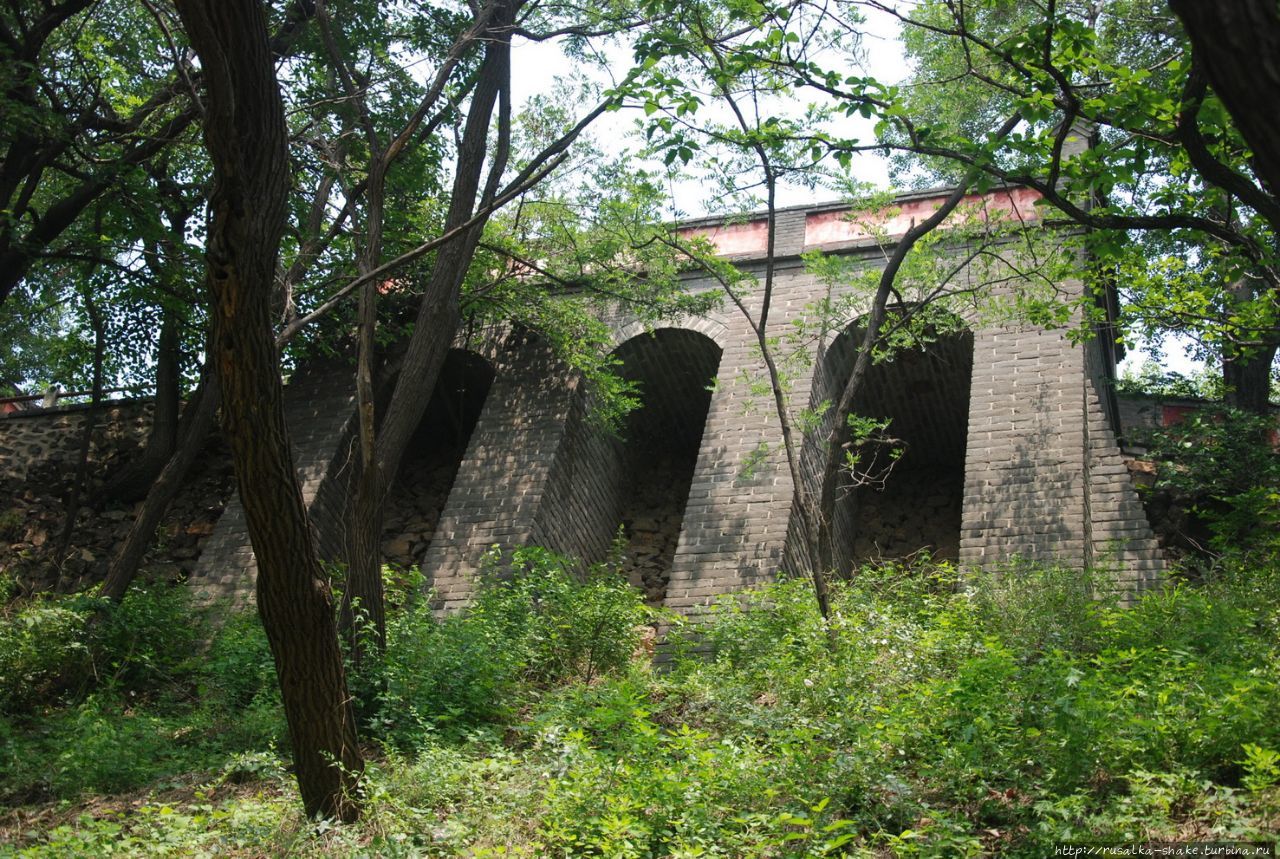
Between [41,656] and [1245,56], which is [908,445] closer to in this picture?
[41,656]

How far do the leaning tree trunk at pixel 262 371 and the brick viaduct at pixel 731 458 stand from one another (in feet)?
16.6

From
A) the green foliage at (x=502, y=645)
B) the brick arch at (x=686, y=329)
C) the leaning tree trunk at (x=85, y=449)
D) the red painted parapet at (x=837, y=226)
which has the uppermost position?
the red painted parapet at (x=837, y=226)

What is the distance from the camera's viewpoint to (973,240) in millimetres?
11336

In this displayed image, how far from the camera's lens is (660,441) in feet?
48.1

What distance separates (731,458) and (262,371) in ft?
22.2

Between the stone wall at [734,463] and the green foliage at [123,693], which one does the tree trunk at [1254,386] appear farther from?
the green foliage at [123,693]

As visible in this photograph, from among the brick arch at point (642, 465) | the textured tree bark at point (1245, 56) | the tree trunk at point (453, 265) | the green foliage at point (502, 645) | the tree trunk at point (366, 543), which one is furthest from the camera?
the brick arch at point (642, 465)

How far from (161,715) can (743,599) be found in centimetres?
483

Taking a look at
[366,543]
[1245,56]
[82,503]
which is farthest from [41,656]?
[1245,56]

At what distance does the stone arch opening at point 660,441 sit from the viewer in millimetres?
13086

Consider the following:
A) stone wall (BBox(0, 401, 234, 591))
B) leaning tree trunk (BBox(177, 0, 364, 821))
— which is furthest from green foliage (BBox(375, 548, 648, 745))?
stone wall (BBox(0, 401, 234, 591))

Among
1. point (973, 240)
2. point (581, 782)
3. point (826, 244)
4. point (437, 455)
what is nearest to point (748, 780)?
point (581, 782)

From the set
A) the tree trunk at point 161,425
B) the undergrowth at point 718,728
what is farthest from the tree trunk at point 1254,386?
the tree trunk at point 161,425

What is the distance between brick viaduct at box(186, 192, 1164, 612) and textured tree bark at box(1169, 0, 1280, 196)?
6.70 metres
